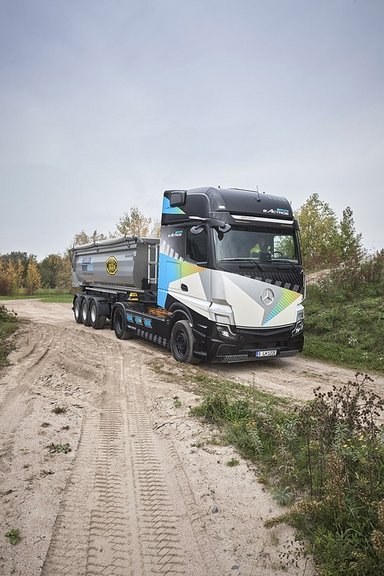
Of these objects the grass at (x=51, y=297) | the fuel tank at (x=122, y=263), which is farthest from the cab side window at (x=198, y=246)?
the grass at (x=51, y=297)

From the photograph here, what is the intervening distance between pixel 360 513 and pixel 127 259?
9.39 meters

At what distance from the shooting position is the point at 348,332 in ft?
34.3

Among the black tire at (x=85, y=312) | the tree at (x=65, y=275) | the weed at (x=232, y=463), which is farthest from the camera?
the tree at (x=65, y=275)

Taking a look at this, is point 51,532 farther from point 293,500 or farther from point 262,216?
point 262,216

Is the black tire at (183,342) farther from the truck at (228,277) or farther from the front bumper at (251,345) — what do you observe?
the front bumper at (251,345)

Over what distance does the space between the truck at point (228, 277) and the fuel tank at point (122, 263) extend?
3.51ft

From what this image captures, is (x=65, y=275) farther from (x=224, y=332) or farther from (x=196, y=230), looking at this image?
(x=224, y=332)

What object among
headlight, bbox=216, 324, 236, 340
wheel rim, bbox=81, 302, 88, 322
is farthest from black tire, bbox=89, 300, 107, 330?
headlight, bbox=216, 324, 236, 340

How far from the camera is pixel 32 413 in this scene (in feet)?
18.3

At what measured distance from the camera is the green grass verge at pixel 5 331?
9.36 meters

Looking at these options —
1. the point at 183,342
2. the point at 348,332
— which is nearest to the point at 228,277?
the point at 183,342

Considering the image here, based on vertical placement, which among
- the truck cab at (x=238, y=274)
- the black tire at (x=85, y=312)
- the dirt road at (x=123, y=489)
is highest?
the truck cab at (x=238, y=274)

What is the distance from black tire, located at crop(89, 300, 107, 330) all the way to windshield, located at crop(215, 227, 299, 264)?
23.0 ft

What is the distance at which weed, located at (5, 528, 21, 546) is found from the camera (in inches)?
119
